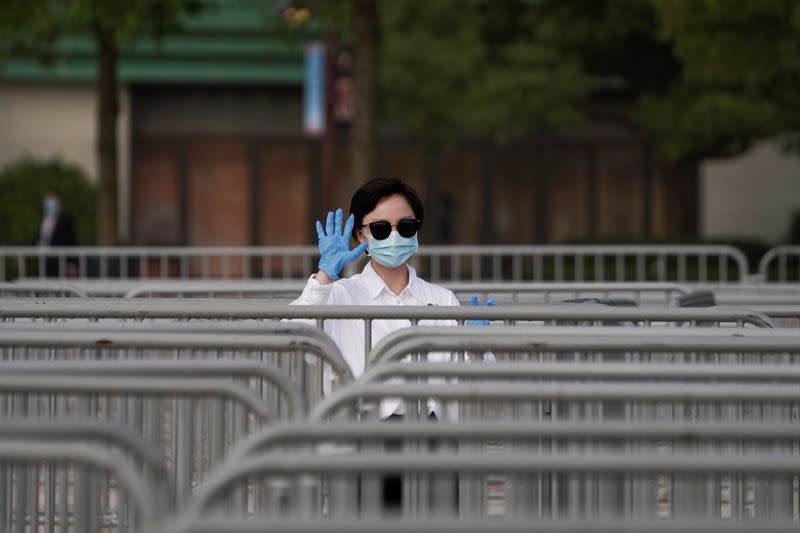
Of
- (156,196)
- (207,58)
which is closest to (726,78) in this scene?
(207,58)

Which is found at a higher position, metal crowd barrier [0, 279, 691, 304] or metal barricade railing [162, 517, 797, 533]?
metal crowd barrier [0, 279, 691, 304]

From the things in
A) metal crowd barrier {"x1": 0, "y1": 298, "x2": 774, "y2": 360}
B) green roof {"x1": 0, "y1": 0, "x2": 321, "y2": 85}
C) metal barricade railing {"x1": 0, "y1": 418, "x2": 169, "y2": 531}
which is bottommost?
metal barricade railing {"x1": 0, "y1": 418, "x2": 169, "y2": 531}

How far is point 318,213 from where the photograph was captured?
34531 millimetres

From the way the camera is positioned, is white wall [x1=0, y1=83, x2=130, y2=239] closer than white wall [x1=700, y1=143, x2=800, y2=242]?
Yes

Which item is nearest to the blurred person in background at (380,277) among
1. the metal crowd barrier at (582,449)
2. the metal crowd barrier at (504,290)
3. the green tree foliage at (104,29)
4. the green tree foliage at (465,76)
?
the metal crowd barrier at (582,449)

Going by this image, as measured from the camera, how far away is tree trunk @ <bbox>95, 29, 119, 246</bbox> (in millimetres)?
21703

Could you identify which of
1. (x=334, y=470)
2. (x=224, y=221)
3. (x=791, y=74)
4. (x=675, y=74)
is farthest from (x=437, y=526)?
(x=224, y=221)

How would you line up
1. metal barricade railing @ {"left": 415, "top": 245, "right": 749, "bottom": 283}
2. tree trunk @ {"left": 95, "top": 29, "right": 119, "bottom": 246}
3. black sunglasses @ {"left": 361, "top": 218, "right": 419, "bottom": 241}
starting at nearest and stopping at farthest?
black sunglasses @ {"left": 361, "top": 218, "right": 419, "bottom": 241}, metal barricade railing @ {"left": 415, "top": 245, "right": 749, "bottom": 283}, tree trunk @ {"left": 95, "top": 29, "right": 119, "bottom": 246}

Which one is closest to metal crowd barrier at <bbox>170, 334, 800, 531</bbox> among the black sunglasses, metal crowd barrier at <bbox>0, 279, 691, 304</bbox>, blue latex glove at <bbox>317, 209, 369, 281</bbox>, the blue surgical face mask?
the blue surgical face mask

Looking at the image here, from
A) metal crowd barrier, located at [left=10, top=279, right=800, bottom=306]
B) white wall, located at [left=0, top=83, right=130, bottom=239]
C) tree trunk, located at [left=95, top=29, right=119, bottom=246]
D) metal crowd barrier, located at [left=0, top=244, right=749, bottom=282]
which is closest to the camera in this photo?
metal crowd barrier, located at [left=10, top=279, right=800, bottom=306]

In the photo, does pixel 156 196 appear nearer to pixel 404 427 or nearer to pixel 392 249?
pixel 392 249

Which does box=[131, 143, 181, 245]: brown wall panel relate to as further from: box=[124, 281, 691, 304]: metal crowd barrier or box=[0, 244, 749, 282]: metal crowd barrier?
box=[124, 281, 691, 304]: metal crowd barrier

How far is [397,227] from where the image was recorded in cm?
652

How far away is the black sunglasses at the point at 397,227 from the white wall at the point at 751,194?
27317 mm
